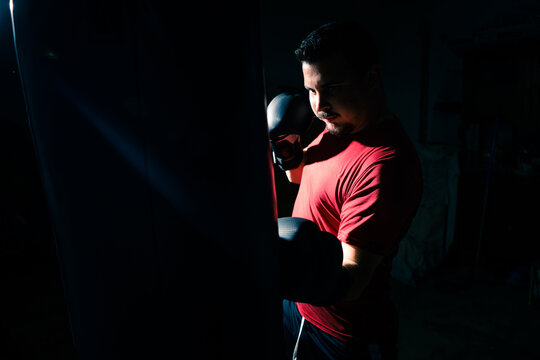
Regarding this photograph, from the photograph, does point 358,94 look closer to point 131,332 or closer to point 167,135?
point 167,135

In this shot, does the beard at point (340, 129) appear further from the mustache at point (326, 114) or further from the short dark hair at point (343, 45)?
the short dark hair at point (343, 45)

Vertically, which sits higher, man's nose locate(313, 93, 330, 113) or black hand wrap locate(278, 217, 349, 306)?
man's nose locate(313, 93, 330, 113)

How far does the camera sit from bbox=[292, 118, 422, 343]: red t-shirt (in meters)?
0.91

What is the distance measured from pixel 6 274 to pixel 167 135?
3.86 metres

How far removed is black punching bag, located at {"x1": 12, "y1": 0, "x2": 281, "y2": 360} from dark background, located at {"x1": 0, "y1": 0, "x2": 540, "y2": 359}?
2.38 metres

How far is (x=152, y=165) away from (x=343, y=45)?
0.74 m

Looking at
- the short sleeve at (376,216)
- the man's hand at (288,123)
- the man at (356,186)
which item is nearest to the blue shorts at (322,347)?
the man at (356,186)

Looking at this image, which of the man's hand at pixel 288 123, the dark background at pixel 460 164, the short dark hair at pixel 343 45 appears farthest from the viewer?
the dark background at pixel 460 164

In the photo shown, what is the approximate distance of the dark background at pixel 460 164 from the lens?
2.81 meters

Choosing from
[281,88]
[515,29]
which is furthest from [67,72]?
[515,29]

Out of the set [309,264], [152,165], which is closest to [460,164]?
[309,264]

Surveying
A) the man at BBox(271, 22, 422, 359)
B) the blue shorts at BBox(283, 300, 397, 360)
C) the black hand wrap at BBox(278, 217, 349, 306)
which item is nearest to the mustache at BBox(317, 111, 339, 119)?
the man at BBox(271, 22, 422, 359)

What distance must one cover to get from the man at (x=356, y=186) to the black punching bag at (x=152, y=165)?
0.41 meters

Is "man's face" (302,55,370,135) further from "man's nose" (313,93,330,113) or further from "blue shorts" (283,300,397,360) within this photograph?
"blue shorts" (283,300,397,360)
